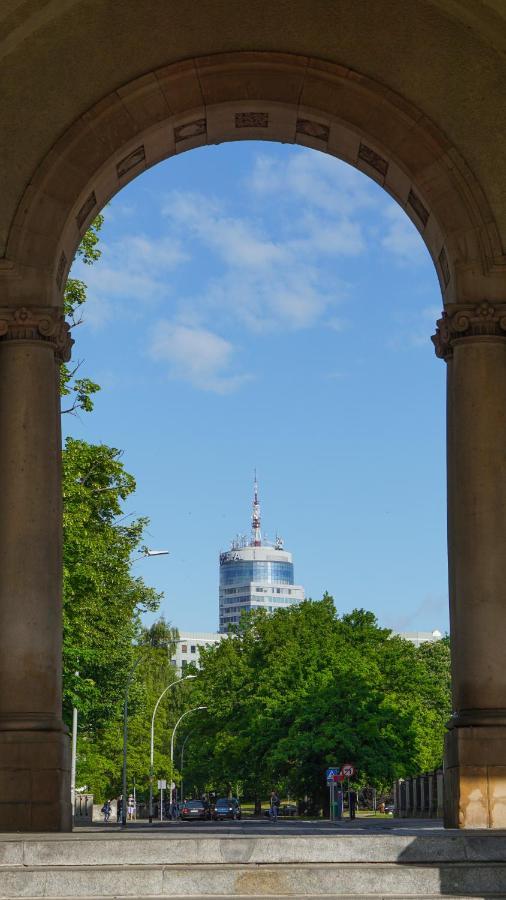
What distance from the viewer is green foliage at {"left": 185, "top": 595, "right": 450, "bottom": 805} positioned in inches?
3191

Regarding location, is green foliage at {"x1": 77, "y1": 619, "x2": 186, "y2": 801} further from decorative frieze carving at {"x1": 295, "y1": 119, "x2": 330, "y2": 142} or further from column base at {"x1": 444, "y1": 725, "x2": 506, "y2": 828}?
column base at {"x1": 444, "y1": 725, "x2": 506, "y2": 828}

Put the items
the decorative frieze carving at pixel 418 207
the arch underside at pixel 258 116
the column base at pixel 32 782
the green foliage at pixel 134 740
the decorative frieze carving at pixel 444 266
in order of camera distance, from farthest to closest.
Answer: the green foliage at pixel 134 740
the decorative frieze carving at pixel 418 207
the decorative frieze carving at pixel 444 266
the arch underside at pixel 258 116
the column base at pixel 32 782

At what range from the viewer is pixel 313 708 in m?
82.5

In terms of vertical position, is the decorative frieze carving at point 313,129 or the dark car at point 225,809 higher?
the decorative frieze carving at point 313,129

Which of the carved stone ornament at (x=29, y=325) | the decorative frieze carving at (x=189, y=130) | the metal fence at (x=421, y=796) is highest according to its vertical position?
the decorative frieze carving at (x=189, y=130)

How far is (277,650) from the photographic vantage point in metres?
92.8

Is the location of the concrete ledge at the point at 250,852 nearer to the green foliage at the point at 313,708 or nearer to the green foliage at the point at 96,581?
the green foliage at the point at 96,581

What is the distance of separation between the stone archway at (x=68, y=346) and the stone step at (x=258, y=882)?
998 cm

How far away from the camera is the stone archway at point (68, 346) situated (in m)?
23.6

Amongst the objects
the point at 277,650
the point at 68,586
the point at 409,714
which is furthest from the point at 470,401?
the point at 277,650

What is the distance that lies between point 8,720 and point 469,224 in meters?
12.5

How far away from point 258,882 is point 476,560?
11.9 meters

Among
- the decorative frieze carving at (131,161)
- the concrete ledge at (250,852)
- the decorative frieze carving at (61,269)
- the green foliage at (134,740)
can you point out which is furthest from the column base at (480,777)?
A: the green foliage at (134,740)

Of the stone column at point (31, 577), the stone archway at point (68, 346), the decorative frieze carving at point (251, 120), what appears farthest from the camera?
the decorative frieze carving at point (251, 120)
